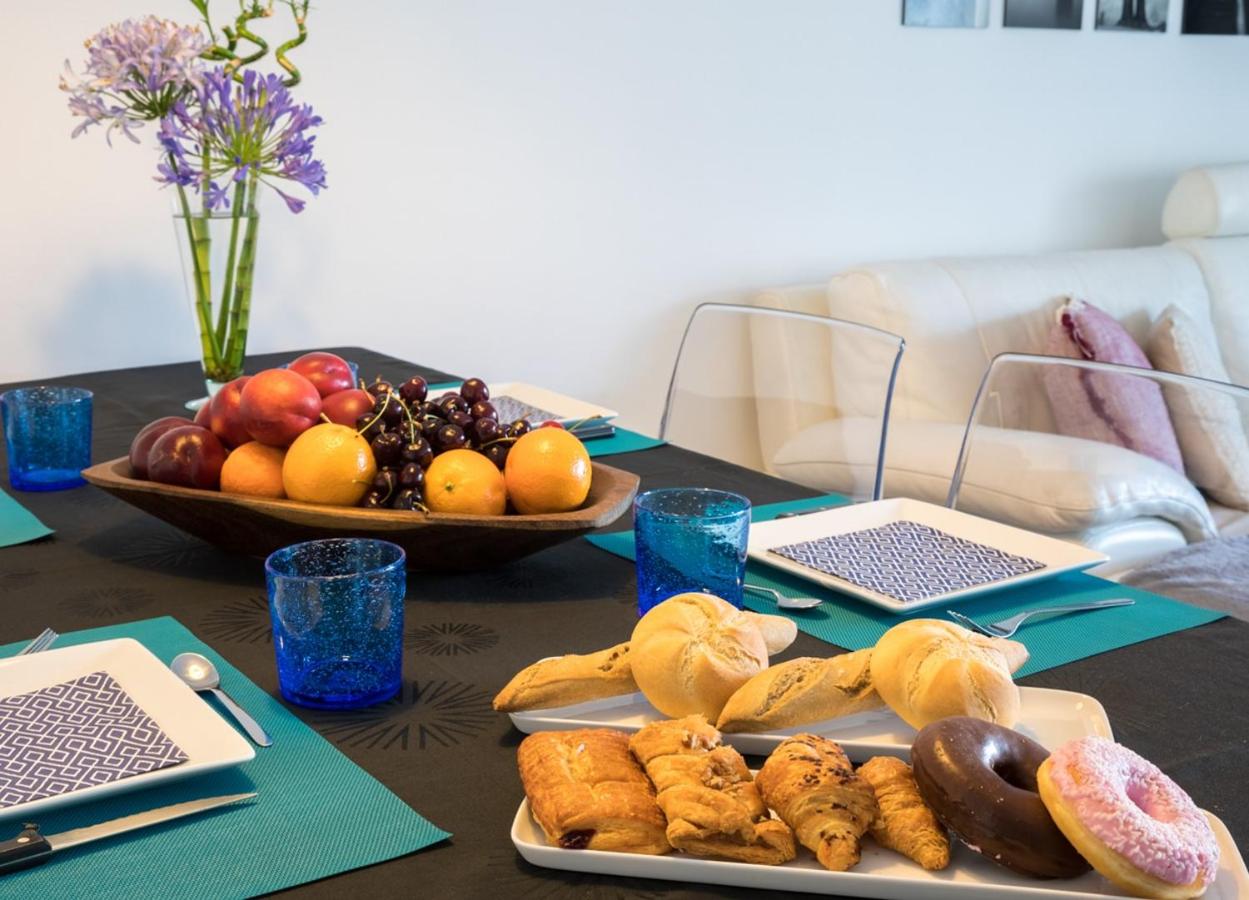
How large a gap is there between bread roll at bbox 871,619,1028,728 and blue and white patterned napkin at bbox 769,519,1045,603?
0.27m

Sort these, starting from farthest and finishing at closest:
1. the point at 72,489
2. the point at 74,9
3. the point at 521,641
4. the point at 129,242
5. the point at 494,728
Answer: the point at 129,242 < the point at 74,9 < the point at 72,489 < the point at 521,641 < the point at 494,728

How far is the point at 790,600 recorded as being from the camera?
1.07 metres

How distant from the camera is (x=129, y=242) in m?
2.27

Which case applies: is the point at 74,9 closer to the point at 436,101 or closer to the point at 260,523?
the point at 436,101

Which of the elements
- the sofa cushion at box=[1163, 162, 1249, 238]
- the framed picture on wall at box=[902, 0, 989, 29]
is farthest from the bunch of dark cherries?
the sofa cushion at box=[1163, 162, 1249, 238]

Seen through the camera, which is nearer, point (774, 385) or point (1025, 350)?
point (774, 385)

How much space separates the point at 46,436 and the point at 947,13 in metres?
2.48

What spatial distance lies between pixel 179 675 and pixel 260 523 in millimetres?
242

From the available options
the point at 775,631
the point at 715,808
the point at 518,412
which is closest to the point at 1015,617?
the point at 775,631

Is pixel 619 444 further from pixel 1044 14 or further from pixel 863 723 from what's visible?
pixel 1044 14

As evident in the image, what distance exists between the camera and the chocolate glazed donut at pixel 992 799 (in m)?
0.62

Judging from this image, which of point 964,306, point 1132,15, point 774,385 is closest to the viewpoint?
point 774,385

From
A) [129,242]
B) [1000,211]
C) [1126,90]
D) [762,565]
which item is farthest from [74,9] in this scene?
[1126,90]

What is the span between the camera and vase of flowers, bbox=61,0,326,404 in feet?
5.02
